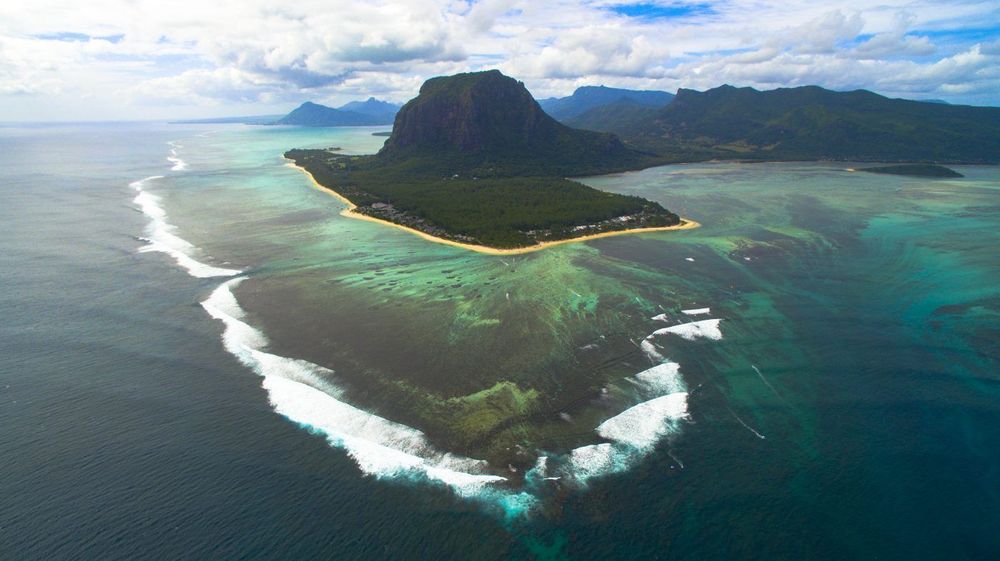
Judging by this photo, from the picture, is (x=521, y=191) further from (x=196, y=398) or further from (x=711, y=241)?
(x=196, y=398)

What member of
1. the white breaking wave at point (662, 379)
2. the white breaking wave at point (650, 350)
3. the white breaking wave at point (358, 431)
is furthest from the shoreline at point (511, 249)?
the white breaking wave at point (358, 431)

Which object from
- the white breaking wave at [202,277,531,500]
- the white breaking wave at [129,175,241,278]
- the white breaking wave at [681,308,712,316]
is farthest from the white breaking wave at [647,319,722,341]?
the white breaking wave at [129,175,241,278]

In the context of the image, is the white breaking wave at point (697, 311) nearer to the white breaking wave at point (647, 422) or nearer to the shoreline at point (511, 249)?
the white breaking wave at point (647, 422)

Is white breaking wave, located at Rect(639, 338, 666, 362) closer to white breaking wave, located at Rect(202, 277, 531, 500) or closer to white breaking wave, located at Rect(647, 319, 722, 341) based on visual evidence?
white breaking wave, located at Rect(647, 319, 722, 341)

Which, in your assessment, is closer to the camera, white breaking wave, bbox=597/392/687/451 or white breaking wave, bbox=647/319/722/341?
white breaking wave, bbox=597/392/687/451

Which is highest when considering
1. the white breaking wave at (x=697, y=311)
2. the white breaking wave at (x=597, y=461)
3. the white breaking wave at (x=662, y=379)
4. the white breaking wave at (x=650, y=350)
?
the white breaking wave at (x=697, y=311)

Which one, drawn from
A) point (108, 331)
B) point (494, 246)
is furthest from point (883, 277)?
point (108, 331)

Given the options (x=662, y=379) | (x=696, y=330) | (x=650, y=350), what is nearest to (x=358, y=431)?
(x=662, y=379)
